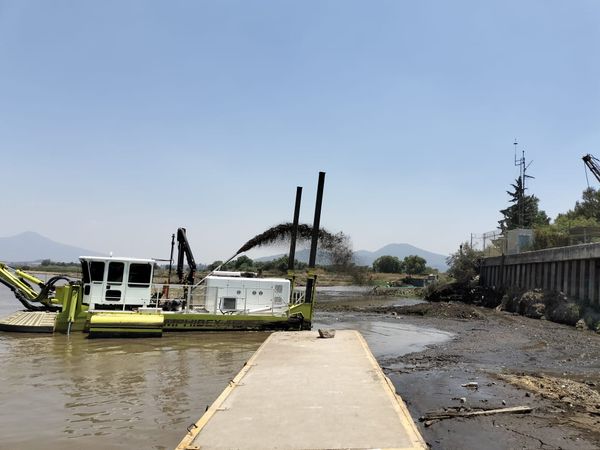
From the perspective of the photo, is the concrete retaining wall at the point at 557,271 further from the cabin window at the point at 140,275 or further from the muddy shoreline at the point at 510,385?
the cabin window at the point at 140,275

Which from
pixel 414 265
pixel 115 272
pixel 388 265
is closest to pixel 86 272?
pixel 115 272

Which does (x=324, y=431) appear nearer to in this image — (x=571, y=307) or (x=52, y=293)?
(x=52, y=293)

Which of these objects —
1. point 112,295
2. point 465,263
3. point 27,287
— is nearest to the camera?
point 112,295

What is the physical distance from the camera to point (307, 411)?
564cm

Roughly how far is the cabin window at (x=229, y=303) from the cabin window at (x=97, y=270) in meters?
4.99

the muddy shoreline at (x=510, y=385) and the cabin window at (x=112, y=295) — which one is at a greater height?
the cabin window at (x=112, y=295)

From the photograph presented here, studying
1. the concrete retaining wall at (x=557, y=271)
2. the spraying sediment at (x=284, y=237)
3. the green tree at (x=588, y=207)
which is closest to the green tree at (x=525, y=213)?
the green tree at (x=588, y=207)

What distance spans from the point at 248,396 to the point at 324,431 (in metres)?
1.70

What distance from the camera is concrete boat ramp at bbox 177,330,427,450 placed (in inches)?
181

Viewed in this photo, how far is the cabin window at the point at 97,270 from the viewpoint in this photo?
18.2m

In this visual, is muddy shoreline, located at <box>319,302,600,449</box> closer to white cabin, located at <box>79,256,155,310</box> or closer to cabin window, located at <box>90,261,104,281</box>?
white cabin, located at <box>79,256,155,310</box>

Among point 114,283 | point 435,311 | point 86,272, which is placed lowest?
point 435,311

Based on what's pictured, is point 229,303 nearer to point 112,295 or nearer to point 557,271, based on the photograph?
point 112,295

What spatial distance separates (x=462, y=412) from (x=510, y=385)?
2.91 meters
